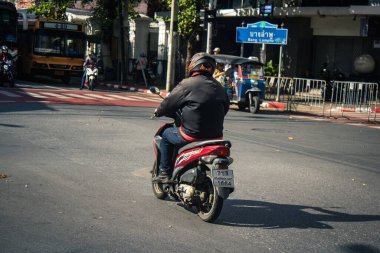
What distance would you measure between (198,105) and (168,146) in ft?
2.27

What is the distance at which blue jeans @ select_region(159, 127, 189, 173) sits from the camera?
722cm

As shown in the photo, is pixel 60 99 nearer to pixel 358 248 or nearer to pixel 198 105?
pixel 198 105

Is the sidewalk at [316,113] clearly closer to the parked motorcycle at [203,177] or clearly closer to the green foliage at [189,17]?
the green foliage at [189,17]

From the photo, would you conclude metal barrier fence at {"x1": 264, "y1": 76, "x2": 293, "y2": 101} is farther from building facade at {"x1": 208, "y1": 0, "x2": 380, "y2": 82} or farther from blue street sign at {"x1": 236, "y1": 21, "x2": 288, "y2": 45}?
building facade at {"x1": 208, "y1": 0, "x2": 380, "y2": 82}

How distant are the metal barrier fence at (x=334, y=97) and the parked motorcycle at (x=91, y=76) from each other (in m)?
8.00

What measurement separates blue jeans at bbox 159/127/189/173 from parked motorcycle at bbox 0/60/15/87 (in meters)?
19.0

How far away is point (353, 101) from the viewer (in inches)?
908

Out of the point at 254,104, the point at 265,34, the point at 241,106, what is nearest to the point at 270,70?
the point at 265,34

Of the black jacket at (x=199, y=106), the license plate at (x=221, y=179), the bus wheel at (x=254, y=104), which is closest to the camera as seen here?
the license plate at (x=221, y=179)

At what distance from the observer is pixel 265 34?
25109 millimetres

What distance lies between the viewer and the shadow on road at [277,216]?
269 inches

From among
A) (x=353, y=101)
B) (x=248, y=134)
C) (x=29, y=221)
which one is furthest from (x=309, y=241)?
(x=353, y=101)

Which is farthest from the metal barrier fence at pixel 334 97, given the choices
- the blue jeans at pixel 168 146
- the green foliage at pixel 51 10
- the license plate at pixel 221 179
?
the green foliage at pixel 51 10

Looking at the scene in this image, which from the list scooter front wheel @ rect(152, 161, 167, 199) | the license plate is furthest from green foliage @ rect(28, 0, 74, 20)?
the license plate
